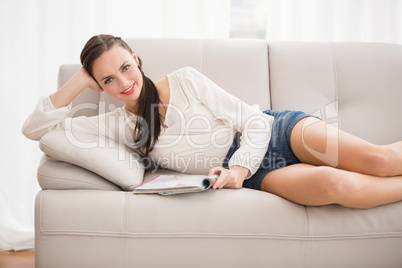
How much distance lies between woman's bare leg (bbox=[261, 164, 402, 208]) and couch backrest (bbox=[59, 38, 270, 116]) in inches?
27.2

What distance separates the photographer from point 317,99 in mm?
1944

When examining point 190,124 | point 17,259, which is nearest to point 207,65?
point 190,124

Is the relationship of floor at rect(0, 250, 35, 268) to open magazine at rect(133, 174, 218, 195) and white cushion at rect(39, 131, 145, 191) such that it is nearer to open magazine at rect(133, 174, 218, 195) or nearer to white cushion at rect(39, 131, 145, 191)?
white cushion at rect(39, 131, 145, 191)

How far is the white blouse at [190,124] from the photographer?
161 cm

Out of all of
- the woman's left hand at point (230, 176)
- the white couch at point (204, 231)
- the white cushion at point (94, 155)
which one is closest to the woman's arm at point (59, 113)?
the white cushion at point (94, 155)

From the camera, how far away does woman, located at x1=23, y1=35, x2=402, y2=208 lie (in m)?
1.45

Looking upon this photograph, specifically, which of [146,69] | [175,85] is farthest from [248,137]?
[146,69]

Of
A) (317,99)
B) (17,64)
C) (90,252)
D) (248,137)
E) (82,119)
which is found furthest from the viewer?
(17,64)

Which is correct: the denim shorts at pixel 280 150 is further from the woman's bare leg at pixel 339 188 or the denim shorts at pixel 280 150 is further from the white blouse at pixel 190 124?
the woman's bare leg at pixel 339 188

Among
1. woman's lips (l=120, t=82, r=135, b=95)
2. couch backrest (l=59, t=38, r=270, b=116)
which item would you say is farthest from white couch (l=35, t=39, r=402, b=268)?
couch backrest (l=59, t=38, r=270, b=116)

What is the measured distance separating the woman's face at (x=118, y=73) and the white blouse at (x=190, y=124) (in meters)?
0.15

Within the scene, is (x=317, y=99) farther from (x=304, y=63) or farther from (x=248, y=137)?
(x=248, y=137)

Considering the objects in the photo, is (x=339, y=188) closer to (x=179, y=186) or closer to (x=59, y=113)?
(x=179, y=186)

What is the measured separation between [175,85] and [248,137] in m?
0.42
